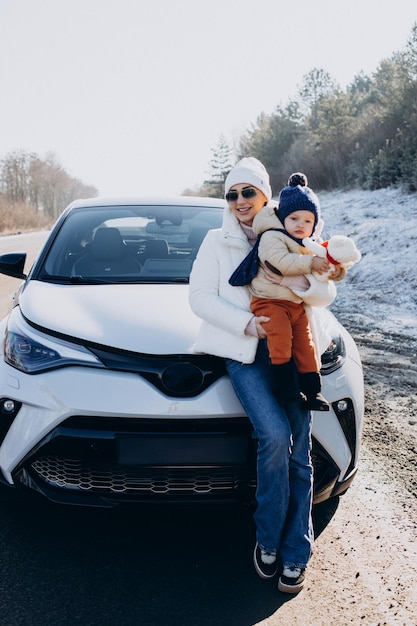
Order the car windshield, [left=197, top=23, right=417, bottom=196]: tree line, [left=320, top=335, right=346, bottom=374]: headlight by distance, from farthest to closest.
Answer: [left=197, top=23, right=417, bottom=196]: tree line
the car windshield
[left=320, top=335, right=346, bottom=374]: headlight

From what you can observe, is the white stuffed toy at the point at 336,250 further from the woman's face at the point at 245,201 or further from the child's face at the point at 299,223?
the woman's face at the point at 245,201

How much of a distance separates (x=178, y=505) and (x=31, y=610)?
63cm

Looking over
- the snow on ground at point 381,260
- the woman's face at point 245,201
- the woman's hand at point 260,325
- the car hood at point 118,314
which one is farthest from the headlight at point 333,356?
the snow on ground at point 381,260

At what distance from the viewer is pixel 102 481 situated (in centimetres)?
254

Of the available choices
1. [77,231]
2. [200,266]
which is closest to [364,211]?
[77,231]

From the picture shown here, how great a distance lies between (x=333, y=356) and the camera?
9.28ft

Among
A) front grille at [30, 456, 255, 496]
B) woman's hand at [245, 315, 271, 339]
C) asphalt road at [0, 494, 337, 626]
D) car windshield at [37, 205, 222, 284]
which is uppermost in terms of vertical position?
woman's hand at [245, 315, 271, 339]

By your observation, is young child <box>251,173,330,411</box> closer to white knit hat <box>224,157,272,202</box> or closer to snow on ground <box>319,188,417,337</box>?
white knit hat <box>224,157,272,202</box>

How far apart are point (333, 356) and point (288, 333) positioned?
1.54 ft

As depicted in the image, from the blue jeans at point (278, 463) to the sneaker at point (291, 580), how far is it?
0.07 feet

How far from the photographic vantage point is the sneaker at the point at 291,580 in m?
2.41

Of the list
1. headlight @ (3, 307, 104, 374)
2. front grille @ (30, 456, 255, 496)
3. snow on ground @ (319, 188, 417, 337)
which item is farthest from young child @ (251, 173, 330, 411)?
snow on ground @ (319, 188, 417, 337)

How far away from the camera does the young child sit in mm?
2432

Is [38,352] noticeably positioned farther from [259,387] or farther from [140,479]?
[259,387]
